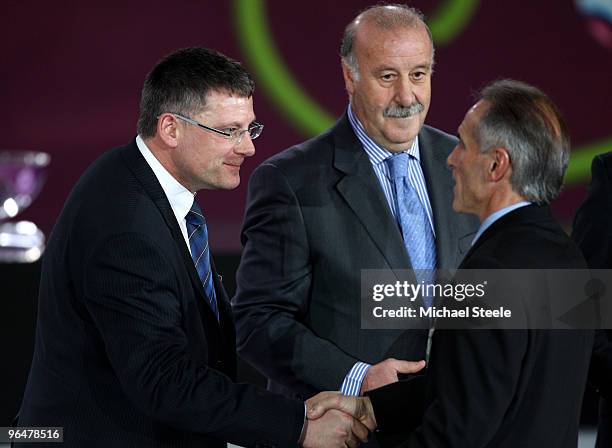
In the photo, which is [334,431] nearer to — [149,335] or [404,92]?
[149,335]

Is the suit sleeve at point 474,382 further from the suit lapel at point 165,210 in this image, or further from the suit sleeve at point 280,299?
the suit sleeve at point 280,299

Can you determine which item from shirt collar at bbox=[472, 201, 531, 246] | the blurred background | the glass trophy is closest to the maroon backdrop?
the blurred background

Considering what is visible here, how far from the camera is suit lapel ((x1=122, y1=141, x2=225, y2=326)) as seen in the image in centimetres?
212

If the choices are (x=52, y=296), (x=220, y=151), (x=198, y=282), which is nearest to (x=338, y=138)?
(x=220, y=151)

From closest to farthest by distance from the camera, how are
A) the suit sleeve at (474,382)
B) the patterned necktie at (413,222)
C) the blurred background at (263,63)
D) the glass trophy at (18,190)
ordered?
the suit sleeve at (474,382) → the patterned necktie at (413,222) → the glass trophy at (18,190) → the blurred background at (263,63)

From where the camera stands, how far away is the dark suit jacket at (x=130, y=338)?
6.59ft

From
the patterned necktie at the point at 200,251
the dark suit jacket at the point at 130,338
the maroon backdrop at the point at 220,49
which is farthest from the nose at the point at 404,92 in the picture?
the maroon backdrop at the point at 220,49

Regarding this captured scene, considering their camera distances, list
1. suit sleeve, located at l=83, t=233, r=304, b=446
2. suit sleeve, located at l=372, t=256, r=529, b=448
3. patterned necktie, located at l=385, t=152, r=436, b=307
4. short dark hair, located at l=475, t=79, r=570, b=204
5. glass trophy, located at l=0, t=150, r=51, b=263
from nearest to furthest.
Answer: suit sleeve, located at l=372, t=256, r=529, b=448 < short dark hair, located at l=475, t=79, r=570, b=204 < suit sleeve, located at l=83, t=233, r=304, b=446 < patterned necktie, located at l=385, t=152, r=436, b=307 < glass trophy, located at l=0, t=150, r=51, b=263

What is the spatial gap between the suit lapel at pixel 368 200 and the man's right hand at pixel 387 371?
0.80ft

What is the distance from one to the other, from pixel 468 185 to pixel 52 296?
85 centimetres

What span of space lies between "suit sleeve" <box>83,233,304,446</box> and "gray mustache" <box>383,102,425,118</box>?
0.78 metres

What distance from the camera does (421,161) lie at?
268cm

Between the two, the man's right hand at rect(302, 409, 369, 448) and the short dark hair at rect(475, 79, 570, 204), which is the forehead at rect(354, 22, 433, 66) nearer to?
the short dark hair at rect(475, 79, 570, 204)

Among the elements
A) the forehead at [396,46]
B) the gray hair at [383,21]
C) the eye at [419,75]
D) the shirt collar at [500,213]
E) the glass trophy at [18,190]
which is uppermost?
the glass trophy at [18,190]
